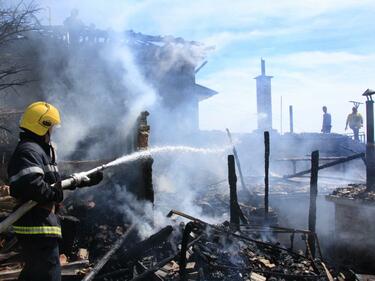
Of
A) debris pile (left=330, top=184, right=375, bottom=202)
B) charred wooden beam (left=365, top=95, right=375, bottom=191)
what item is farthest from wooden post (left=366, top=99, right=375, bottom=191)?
debris pile (left=330, top=184, right=375, bottom=202)

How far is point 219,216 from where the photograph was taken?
1030cm

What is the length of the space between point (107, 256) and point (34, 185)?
2972 millimetres

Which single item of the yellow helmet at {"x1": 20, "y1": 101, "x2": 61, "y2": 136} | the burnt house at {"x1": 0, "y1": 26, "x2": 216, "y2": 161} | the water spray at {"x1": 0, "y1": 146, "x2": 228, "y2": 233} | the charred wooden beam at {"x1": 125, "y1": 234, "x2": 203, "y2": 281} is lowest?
the charred wooden beam at {"x1": 125, "y1": 234, "x2": 203, "y2": 281}

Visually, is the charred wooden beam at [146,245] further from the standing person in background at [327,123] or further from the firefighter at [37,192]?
the standing person in background at [327,123]

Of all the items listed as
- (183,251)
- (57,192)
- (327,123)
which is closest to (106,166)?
(57,192)

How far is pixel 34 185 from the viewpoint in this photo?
11.3ft

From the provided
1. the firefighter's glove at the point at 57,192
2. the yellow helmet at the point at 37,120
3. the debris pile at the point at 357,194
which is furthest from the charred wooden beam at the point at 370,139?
the yellow helmet at the point at 37,120

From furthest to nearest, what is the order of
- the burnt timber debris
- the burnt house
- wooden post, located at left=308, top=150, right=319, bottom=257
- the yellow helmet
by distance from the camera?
the burnt house → wooden post, located at left=308, top=150, right=319, bottom=257 → the burnt timber debris → the yellow helmet

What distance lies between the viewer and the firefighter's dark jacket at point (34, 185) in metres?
3.45

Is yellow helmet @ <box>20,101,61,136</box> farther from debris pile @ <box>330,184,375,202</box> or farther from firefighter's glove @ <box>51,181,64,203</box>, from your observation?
debris pile @ <box>330,184,375,202</box>

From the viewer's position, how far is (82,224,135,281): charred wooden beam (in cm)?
538

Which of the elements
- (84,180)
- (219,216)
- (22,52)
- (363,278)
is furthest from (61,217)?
(22,52)

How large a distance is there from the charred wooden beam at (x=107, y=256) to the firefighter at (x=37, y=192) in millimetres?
1644

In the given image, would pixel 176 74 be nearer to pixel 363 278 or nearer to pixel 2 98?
pixel 2 98
